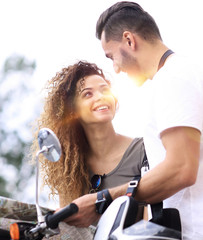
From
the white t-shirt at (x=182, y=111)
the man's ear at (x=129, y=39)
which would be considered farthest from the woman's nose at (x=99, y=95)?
the white t-shirt at (x=182, y=111)

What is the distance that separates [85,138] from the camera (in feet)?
11.9

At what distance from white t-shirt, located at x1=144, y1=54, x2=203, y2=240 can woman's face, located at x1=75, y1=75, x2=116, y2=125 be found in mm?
1228

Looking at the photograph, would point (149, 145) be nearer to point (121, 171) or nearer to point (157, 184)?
point (157, 184)

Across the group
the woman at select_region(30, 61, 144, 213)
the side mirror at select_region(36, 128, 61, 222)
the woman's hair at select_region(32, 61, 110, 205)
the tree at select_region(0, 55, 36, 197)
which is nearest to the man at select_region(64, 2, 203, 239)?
the side mirror at select_region(36, 128, 61, 222)

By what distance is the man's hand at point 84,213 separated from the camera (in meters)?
1.98

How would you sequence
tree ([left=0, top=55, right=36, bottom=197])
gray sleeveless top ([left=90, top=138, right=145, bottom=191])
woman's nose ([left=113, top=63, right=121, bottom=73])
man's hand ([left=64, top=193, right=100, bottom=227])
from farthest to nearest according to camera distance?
tree ([left=0, top=55, right=36, bottom=197]) → gray sleeveless top ([left=90, top=138, right=145, bottom=191]) → woman's nose ([left=113, top=63, right=121, bottom=73]) → man's hand ([left=64, top=193, right=100, bottom=227])

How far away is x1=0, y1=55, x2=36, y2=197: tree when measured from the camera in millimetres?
15641

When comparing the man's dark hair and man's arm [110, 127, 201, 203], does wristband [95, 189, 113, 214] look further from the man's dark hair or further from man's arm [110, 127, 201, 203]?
the man's dark hair

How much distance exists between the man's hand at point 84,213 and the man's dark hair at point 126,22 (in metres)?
1.13

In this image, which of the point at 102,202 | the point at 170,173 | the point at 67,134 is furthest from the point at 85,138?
the point at 170,173

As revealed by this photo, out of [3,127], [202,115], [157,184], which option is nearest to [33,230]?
[157,184]

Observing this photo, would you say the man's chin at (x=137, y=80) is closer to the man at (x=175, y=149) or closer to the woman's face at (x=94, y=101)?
the man at (x=175, y=149)

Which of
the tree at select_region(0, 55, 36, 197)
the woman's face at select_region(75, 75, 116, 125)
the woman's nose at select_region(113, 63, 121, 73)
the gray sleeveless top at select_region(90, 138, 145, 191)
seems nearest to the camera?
the woman's nose at select_region(113, 63, 121, 73)

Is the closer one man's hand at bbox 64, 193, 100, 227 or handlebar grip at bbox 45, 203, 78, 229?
handlebar grip at bbox 45, 203, 78, 229
